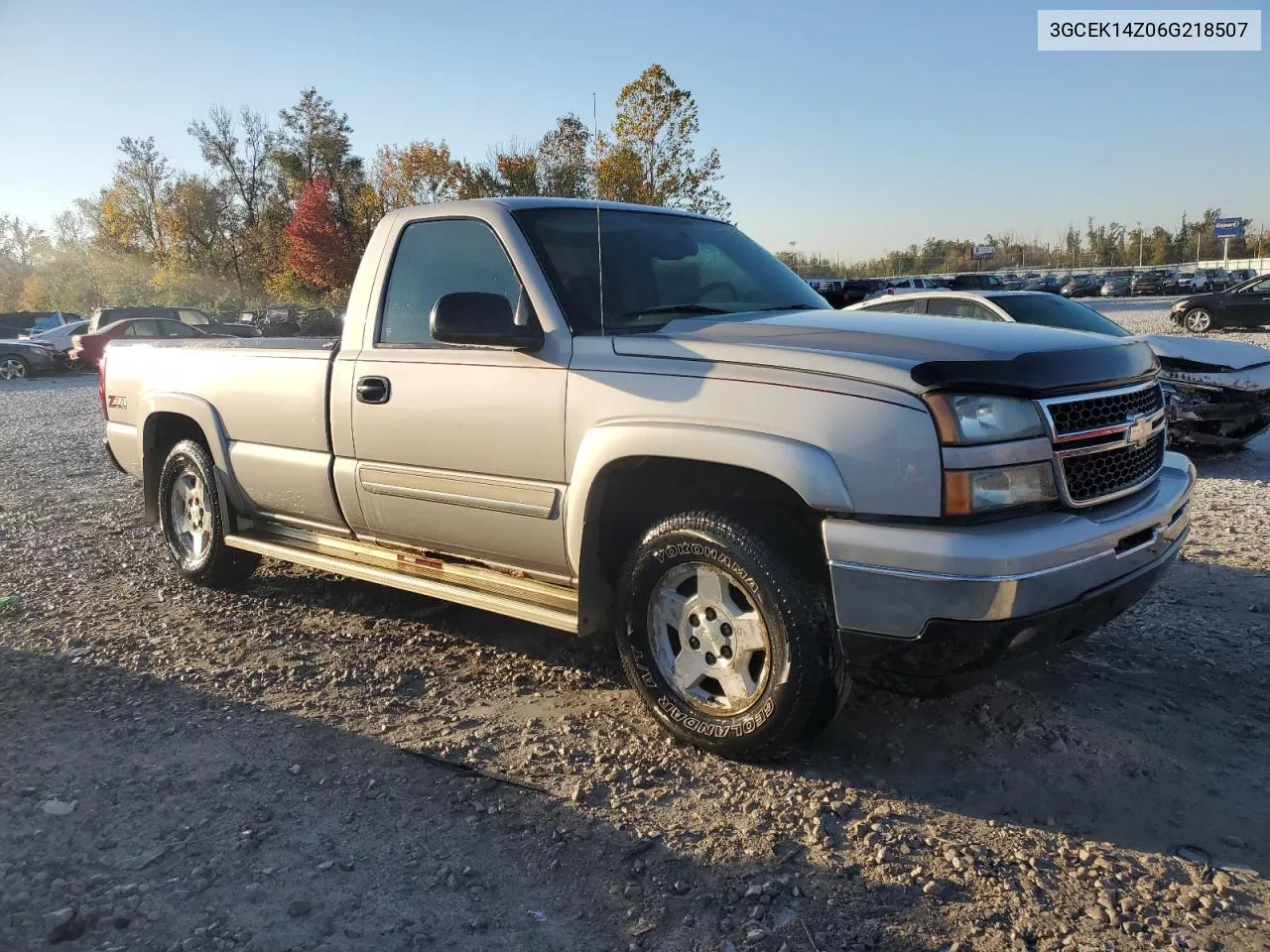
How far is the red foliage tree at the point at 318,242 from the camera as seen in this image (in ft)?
133

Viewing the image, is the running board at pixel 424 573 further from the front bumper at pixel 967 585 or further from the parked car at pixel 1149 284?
the parked car at pixel 1149 284

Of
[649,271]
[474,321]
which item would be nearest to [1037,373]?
[649,271]

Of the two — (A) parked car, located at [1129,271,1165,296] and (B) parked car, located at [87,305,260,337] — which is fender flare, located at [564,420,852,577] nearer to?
(B) parked car, located at [87,305,260,337]

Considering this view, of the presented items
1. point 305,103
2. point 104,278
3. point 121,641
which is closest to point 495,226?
point 121,641

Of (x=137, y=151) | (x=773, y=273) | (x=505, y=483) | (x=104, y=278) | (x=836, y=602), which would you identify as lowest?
(x=836, y=602)

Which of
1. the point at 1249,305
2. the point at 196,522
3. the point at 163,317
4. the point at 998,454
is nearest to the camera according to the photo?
the point at 998,454

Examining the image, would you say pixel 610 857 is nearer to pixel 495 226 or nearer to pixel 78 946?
pixel 78 946

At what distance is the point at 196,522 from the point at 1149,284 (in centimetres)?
5653

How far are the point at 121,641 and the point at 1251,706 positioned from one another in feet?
16.1

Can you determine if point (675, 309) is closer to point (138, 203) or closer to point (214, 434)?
point (214, 434)

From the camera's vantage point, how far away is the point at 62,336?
27.0 m

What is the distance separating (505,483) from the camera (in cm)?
365

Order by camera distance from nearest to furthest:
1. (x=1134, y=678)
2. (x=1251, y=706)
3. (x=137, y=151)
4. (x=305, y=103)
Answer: (x=1251, y=706), (x=1134, y=678), (x=305, y=103), (x=137, y=151)

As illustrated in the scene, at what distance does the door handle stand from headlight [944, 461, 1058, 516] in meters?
2.40
